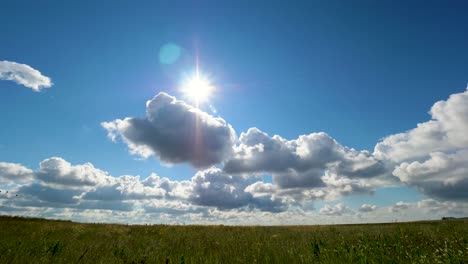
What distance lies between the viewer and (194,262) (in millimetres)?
6684

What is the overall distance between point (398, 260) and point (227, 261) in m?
3.63

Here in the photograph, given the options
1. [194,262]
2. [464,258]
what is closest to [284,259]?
[194,262]

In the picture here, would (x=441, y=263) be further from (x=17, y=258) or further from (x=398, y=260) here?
(x=17, y=258)

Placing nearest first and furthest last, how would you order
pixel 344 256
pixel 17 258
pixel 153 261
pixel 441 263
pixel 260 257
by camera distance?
pixel 441 263 → pixel 17 258 → pixel 344 256 → pixel 153 261 → pixel 260 257

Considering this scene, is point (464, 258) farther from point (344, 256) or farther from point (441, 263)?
point (344, 256)

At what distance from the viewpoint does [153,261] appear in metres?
7.08

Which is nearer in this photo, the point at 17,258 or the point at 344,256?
the point at 17,258

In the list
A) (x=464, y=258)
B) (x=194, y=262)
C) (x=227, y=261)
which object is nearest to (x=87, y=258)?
(x=194, y=262)

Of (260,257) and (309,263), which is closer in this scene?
(309,263)

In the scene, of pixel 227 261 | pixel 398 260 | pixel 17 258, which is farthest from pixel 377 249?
pixel 17 258

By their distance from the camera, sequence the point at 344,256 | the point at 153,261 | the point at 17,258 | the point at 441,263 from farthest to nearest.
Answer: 1. the point at 153,261
2. the point at 344,256
3. the point at 17,258
4. the point at 441,263

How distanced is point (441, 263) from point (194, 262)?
4.49 meters

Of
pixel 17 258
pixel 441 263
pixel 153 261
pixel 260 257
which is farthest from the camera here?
pixel 260 257

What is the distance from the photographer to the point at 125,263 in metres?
6.22
